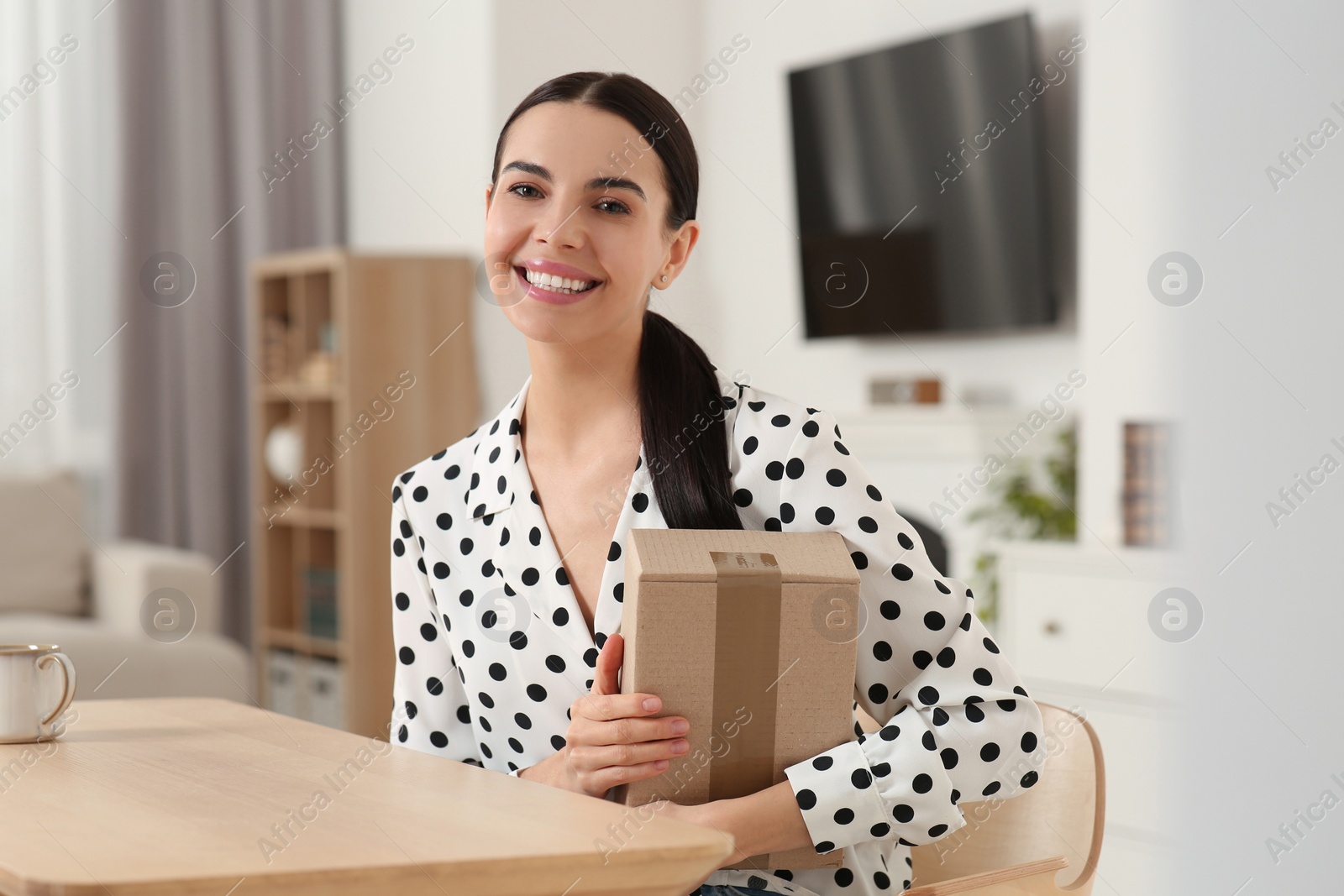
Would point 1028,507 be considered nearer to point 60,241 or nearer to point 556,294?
point 556,294

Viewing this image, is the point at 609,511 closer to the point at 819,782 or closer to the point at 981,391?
the point at 819,782

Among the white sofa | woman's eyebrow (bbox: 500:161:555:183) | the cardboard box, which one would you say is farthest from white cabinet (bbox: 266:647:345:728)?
the cardboard box

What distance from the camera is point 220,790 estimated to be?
3.39 ft

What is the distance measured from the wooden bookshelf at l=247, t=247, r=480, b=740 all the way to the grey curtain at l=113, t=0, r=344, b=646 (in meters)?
0.34

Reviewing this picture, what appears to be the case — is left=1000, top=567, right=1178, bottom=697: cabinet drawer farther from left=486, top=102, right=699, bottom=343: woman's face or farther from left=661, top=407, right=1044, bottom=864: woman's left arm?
left=486, top=102, right=699, bottom=343: woman's face

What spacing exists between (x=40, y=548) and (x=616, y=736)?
352 centimetres

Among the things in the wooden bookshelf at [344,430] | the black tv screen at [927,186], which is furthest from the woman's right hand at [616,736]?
the wooden bookshelf at [344,430]

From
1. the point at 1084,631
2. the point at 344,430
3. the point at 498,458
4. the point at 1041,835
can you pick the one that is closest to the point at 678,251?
the point at 498,458

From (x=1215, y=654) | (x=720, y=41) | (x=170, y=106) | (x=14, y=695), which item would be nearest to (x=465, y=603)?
(x=14, y=695)

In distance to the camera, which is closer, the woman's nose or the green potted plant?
the woman's nose

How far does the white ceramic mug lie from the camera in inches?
48.8

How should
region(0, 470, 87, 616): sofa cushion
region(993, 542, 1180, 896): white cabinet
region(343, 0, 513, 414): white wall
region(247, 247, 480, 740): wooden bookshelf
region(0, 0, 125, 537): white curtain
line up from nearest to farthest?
region(993, 542, 1180, 896): white cabinet < region(0, 470, 87, 616): sofa cushion < region(247, 247, 480, 740): wooden bookshelf < region(343, 0, 513, 414): white wall < region(0, 0, 125, 537): white curtain

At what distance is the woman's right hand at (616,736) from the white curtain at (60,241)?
384cm

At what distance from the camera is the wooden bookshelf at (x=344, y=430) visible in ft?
13.6
